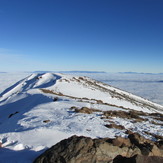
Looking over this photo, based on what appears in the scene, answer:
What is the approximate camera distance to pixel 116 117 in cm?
Answer: 1540

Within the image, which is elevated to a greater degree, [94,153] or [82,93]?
[94,153]

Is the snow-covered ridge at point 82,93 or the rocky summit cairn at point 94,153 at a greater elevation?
the rocky summit cairn at point 94,153

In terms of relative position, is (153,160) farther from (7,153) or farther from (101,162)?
(7,153)

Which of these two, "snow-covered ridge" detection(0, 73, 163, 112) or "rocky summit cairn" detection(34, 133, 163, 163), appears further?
"snow-covered ridge" detection(0, 73, 163, 112)

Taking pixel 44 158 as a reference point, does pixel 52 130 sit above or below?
below

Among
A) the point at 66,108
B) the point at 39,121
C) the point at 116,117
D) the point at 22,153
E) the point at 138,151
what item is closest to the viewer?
the point at 138,151

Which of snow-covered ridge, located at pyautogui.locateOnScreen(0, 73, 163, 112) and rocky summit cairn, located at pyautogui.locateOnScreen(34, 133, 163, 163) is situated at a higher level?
rocky summit cairn, located at pyautogui.locateOnScreen(34, 133, 163, 163)

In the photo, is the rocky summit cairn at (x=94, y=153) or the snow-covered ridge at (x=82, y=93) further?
the snow-covered ridge at (x=82, y=93)

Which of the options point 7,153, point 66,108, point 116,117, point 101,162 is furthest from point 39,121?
point 101,162

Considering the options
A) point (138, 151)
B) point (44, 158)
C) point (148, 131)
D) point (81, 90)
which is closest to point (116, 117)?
point (148, 131)

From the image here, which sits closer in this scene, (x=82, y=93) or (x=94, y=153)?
(x=94, y=153)

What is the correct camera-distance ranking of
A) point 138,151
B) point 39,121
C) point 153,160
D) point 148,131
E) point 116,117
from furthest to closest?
point 116,117
point 39,121
point 148,131
point 138,151
point 153,160

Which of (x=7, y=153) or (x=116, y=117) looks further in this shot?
(x=116, y=117)

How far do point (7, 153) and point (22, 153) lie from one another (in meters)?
0.73
